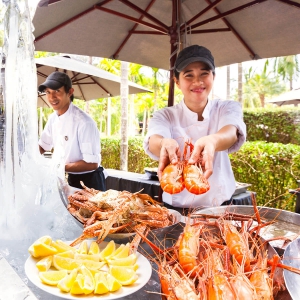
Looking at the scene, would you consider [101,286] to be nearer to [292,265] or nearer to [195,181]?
[292,265]

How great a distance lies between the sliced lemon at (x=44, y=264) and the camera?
107 centimetres

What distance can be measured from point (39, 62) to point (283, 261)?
18.7 feet

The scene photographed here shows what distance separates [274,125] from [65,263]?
15.0 metres

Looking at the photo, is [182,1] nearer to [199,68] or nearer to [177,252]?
[199,68]

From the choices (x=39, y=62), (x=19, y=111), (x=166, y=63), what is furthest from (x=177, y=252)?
(x=39, y=62)

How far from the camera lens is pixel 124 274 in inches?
41.3

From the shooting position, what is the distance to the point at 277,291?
39.2 inches

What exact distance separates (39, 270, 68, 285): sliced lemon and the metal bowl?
0.77 meters

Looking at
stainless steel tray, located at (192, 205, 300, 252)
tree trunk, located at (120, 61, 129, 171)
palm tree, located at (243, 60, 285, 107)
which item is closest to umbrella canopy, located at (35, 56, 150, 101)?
tree trunk, located at (120, 61, 129, 171)

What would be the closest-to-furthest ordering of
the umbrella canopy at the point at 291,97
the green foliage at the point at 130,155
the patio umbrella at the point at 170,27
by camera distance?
the patio umbrella at the point at 170,27 → the umbrella canopy at the point at 291,97 → the green foliage at the point at 130,155

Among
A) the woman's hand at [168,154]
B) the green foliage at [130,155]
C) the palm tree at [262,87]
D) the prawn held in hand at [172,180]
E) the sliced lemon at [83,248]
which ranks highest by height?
the palm tree at [262,87]

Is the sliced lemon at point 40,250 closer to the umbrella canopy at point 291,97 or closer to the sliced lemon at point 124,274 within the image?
the sliced lemon at point 124,274

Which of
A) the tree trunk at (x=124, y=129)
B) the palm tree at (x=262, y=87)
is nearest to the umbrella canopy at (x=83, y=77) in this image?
the tree trunk at (x=124, y=129)

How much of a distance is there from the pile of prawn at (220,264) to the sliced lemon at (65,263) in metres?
0.32
